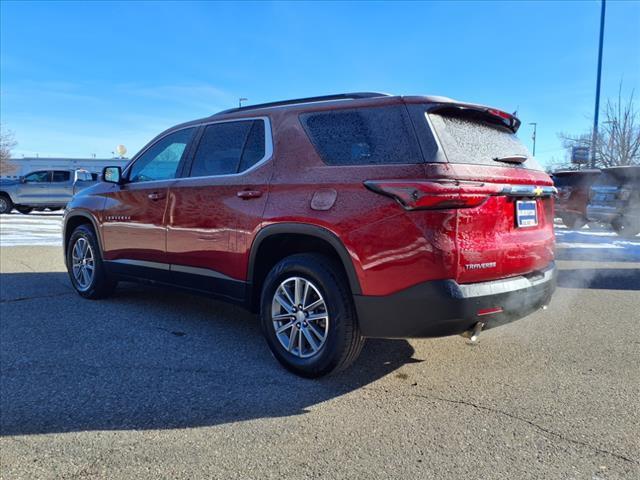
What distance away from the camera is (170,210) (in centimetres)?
446

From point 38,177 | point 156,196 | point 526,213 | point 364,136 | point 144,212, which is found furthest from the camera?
point 38,177

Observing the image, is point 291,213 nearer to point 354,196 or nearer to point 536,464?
point 354,196

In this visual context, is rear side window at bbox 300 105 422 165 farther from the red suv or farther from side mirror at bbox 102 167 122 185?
side mirror at bbox 102 167 122 185

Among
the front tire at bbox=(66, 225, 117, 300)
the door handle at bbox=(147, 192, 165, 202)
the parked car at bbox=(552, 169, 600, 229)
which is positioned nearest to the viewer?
the door handle at bbox=(147, 192, 165, 202)

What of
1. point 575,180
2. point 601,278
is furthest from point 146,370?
point 575,180

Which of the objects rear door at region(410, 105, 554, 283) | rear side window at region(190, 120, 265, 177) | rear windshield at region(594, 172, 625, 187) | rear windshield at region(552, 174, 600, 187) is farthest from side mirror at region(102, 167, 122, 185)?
rear windshield at region(552, 174, 600, 187)

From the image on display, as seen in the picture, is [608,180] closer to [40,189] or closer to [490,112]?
[490,112]

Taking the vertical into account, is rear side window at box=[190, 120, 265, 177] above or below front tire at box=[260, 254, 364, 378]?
above

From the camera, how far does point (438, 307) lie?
2799mm

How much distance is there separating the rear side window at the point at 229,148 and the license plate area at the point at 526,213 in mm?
1880

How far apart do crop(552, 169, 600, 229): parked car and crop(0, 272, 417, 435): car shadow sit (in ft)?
38.5

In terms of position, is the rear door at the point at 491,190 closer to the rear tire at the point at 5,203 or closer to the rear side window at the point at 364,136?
the rear side window at the point at 364,136

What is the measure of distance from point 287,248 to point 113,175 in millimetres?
2610

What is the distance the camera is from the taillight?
2764mm
